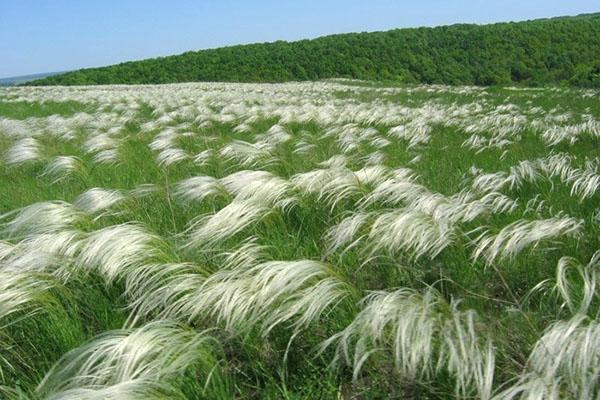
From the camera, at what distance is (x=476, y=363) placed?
1625 millimetres

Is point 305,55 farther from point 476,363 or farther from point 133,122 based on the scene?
point 476,363

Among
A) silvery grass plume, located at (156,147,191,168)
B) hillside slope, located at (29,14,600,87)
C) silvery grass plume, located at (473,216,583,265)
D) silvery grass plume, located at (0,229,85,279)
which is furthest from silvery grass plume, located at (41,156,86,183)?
hillside slope, located at (29,14,600,87)

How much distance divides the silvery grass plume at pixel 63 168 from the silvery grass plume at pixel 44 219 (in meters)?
1.84

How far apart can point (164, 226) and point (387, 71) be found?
56.0 metres

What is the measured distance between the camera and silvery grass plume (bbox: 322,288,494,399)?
1589mm

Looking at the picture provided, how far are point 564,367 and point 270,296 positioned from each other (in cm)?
103

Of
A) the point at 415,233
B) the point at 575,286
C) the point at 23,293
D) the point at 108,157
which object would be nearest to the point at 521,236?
the point at 575,286

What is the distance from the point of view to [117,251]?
244 cm

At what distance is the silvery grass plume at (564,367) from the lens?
1414 mm

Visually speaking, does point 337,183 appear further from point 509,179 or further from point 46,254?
point 46,254

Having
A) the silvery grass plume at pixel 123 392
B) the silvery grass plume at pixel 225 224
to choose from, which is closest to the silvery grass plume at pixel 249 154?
the silvery grass plume at pixel 225 224

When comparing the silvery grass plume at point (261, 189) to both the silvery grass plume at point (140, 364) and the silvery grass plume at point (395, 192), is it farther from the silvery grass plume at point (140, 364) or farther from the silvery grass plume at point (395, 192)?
the silvery grass plume at point (140, 364)

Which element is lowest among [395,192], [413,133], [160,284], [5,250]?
[160,284]

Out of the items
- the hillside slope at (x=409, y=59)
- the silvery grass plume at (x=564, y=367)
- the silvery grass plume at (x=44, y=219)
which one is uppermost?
the hillside slope at (x=409, y=59)
